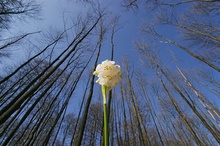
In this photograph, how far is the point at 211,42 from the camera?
500 centimetres

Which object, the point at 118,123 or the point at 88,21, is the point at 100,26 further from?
the point at 118,123

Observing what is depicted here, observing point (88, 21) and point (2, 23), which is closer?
point (88, 21)

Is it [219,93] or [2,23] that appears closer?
[2,23]

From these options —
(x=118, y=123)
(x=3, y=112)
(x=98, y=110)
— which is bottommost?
(x=3, y=112)

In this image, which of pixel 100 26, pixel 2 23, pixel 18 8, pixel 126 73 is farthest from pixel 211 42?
pixel 2 23

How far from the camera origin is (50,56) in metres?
4.04

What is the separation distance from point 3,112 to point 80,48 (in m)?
2.95

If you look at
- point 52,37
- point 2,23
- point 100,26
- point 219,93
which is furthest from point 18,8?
point 219,93

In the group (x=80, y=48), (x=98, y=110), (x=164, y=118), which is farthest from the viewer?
(x=98, y=110)

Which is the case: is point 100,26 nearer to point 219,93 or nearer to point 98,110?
point 98,110

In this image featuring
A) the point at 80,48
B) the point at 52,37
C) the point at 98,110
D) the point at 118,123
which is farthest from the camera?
the point at 98,110

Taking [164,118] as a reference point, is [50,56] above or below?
above

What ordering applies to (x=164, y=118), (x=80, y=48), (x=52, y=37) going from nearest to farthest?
1. (x=80, y=48)
2. (x=52, y=37)
3. (x=164, y=118)

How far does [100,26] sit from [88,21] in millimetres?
354
